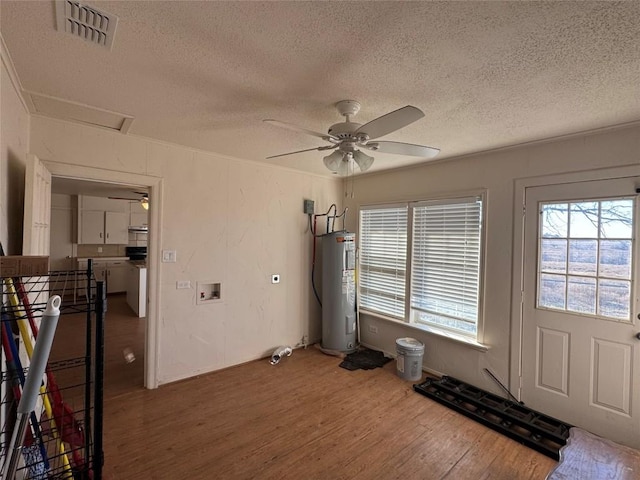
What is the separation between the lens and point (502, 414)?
2605 millimetres

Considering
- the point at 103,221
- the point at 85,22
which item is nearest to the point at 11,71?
the point at 85,22

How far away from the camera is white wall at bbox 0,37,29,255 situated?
1.66 m

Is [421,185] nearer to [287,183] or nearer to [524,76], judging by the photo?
[287,183]

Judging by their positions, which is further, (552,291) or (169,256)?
(169,256)

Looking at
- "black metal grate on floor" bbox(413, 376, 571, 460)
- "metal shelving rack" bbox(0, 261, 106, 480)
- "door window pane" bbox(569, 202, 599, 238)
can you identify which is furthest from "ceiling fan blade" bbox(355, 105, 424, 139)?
"black metal grate on floor" bbox(413, 376, 571, 460)

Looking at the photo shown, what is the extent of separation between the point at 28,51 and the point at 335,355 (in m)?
3.82

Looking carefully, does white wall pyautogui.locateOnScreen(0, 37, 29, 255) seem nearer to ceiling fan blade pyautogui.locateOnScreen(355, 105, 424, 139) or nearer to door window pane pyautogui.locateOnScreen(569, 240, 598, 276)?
ceiling fan blade pyautogui.locateOnScreen(355, 105, 424, 139)

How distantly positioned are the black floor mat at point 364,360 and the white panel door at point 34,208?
3.08m

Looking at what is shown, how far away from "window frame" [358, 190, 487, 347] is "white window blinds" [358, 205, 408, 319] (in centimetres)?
5

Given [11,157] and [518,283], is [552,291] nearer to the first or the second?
[518,283]

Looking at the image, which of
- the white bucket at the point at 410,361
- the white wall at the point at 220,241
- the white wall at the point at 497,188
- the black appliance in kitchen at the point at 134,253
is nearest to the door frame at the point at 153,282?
the white wall at the point at 220,241

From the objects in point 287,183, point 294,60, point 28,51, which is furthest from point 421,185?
point 28,51

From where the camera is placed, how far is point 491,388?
9.84ft

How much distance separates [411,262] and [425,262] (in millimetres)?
186
